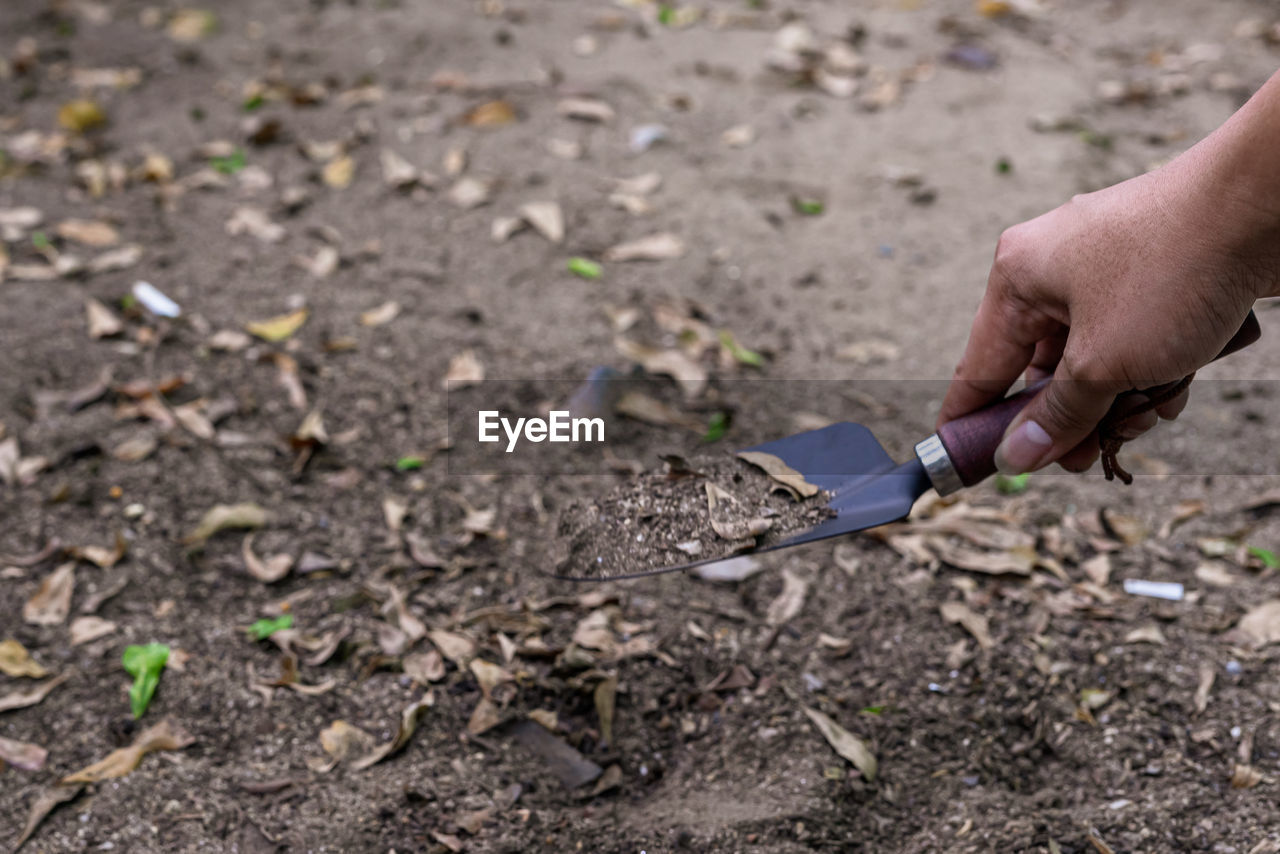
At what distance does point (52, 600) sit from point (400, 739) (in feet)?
2.95

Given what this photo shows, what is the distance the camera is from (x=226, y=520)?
92.4 inches

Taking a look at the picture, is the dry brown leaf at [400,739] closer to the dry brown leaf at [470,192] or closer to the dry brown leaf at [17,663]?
the dry brown leaf at [17,663]

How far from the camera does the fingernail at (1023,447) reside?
1.61 metres

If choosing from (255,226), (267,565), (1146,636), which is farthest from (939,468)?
(255,226)

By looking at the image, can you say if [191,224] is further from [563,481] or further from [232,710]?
[232,710]

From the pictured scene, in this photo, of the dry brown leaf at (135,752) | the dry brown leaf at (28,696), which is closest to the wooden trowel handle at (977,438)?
the dry brown leaf at (135,752)

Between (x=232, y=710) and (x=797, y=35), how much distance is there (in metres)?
3.78

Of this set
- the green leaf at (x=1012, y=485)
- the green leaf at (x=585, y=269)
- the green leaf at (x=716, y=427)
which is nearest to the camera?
the green leaf at (x=1012, y=485)

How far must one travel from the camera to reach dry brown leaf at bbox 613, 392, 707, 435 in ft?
8.82

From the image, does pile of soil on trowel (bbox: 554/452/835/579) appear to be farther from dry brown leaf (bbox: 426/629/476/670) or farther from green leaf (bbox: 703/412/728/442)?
green leaf (bbox: 703/412/728/442)

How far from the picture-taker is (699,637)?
213 cm

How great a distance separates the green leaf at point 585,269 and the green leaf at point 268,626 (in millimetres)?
1491

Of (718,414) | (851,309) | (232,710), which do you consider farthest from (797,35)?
(232,710)

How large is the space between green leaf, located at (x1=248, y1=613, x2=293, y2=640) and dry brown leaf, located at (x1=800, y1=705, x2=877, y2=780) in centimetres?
111
